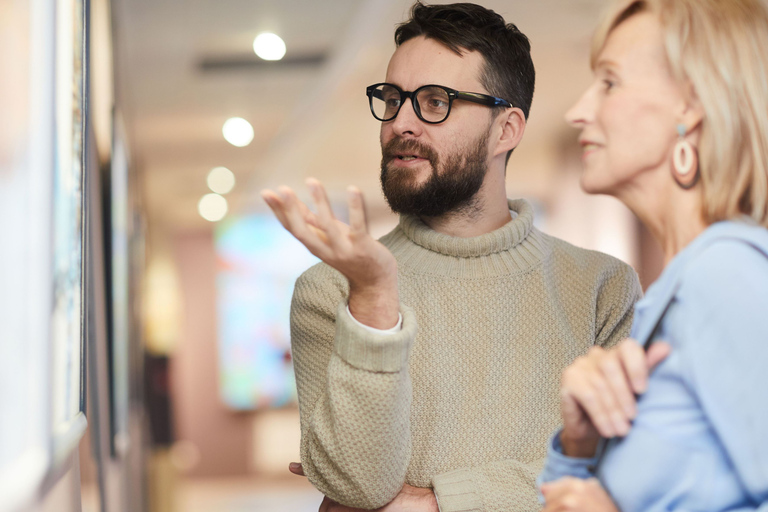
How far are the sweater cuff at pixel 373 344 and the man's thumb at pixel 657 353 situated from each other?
1.36ft

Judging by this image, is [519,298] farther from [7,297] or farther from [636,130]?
[7,297]

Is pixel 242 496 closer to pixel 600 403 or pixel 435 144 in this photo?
pixel 435 144

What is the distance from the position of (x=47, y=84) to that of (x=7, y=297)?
1.09 feet

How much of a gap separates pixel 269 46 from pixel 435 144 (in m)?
3.26

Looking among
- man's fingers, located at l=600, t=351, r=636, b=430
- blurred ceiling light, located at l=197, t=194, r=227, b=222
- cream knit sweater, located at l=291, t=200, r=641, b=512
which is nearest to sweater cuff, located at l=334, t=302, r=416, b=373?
cream knit sweater, located at l=291, t=200, r=641, b=512

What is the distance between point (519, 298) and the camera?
5.34ft

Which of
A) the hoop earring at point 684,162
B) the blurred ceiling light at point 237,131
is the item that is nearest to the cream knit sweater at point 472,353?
the hoop earring at point 684,162

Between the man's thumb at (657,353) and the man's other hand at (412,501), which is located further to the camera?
the man's other hand at (412,501)

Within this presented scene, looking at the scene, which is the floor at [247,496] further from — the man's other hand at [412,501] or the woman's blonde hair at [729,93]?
the woman's blonde hair at [729,93]

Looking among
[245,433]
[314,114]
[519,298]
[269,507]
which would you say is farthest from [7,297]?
[245,433]

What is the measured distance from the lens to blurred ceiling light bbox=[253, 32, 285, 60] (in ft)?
14.8

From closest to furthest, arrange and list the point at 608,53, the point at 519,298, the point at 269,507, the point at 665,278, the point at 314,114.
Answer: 1. the point at 665,278
2. the point at 608,53
3. the point at 519,298
4. the point at 314,114
5. the point at 269,507

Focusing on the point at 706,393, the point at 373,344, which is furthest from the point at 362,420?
the point at 706,393

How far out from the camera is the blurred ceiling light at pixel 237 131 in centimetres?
623
